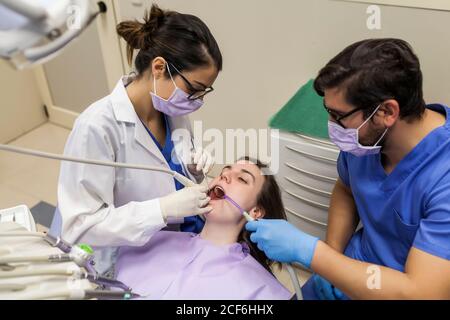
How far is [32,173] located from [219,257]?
1.99m

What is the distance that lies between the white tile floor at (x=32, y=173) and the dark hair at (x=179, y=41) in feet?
5.49

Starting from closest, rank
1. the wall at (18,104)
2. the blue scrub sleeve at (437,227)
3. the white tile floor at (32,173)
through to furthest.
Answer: the blue scrub sleeve at (437,227) < the white tile floor at (32,173) < the wall at (18,104)

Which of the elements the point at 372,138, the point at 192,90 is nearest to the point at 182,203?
the point at 192,90

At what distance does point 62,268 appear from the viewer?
2.80 feet

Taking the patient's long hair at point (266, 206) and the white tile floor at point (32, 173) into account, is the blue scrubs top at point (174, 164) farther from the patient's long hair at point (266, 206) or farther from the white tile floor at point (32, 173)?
the white tile floor at point (32, 173)

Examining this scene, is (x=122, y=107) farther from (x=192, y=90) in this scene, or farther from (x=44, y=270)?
(x=44, y=270)

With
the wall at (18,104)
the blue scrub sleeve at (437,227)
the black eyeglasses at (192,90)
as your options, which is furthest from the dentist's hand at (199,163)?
the wall at (18,104)

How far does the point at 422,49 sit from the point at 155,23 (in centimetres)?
109

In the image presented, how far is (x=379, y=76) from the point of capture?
1126mm

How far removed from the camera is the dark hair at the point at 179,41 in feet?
4.21

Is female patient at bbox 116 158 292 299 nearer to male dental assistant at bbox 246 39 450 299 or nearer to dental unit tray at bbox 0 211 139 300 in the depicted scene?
male dental assistant at bbox 246 39 450 299

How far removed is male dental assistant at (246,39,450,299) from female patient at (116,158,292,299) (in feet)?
0.43

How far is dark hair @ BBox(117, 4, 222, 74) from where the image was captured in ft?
4.21

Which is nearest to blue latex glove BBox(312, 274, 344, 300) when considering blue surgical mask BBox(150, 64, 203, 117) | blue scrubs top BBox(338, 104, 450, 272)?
blue scrubs top BBox(338, 104, 450, 272)
